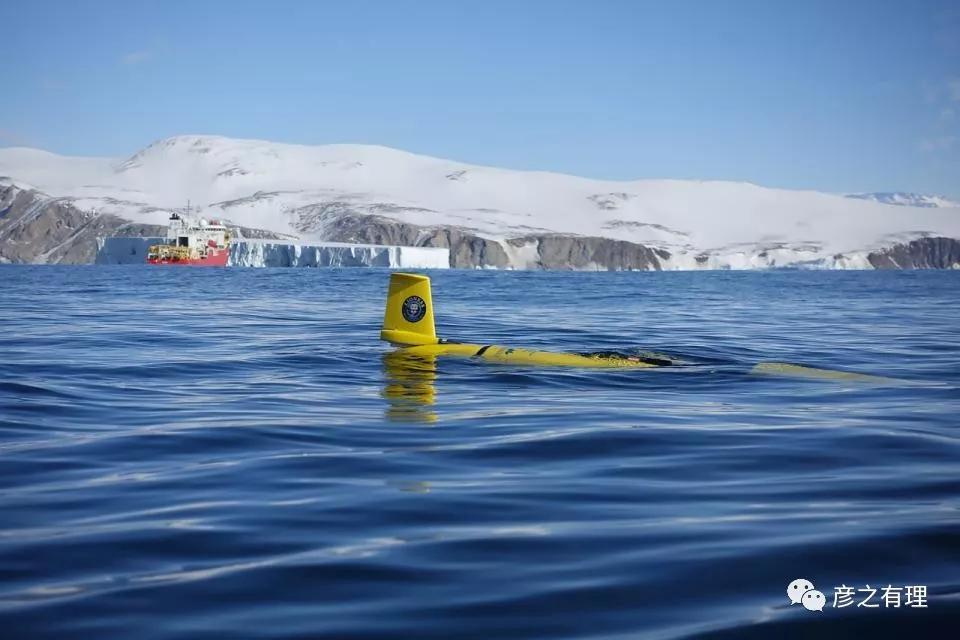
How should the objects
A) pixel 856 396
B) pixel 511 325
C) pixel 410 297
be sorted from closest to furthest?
1. pixel 856 396
2. pixel 410 297
3. pixel 511 325

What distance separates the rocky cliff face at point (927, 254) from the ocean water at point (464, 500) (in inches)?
6422

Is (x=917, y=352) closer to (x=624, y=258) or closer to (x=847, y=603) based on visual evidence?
(x=847, y=603)

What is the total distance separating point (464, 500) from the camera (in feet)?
26.1

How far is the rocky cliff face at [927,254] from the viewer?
171000 millimetres

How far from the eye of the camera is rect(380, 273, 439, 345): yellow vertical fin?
21.0m

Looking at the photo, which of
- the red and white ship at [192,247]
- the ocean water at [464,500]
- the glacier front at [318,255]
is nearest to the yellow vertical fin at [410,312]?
the ocean water at [464,500]

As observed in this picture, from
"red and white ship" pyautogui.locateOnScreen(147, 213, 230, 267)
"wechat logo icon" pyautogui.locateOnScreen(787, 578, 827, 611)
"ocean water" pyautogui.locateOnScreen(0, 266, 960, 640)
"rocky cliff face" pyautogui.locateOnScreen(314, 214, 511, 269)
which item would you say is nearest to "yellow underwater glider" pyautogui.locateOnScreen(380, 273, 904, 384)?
"ocean water" pyautogui.locateOnScreen(0, 266, 960, 640)

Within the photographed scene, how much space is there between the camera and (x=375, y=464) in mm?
9453

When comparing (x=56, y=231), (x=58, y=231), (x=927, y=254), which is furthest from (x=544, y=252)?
(x=56, y=231)

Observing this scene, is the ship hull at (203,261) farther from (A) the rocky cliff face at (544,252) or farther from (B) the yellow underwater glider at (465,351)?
(B) the yellow underwater glider at (465,351)

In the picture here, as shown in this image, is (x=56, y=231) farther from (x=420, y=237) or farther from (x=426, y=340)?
(x=426, y=340)

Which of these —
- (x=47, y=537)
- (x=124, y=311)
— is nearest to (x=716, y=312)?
(x=124, y=311)

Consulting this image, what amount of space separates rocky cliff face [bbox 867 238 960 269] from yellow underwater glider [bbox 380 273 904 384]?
162095 millimetres

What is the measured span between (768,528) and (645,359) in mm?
12063
